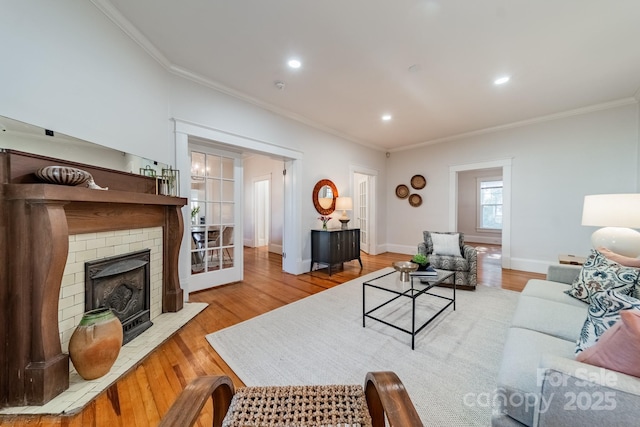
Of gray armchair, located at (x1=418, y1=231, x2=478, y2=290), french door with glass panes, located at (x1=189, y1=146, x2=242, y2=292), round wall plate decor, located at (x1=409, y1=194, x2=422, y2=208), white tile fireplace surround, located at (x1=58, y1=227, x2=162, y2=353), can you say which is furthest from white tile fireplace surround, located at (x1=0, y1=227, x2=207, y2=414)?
round wall plate decor, located at (x1=409, y1=194, x2=422, y2=208)

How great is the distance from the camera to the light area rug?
4.68ft

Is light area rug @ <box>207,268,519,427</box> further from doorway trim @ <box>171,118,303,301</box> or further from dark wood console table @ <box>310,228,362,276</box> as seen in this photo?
dark wood console table @ <box>310,228,362,276</box>

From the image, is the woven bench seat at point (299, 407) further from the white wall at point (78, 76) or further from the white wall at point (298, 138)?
the white wall at point (298, 138)

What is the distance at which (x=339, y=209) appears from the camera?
4688 millimetres

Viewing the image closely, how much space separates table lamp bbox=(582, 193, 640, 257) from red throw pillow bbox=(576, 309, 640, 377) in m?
2.29

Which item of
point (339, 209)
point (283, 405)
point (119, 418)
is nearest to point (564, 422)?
point (283, 405)

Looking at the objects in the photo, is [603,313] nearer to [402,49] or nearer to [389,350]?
[389,350]

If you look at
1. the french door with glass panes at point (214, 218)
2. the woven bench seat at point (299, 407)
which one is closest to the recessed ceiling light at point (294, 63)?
the french door with glass panes at point (214, 218)

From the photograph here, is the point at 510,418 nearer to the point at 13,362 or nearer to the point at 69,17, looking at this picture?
the point at 13,362

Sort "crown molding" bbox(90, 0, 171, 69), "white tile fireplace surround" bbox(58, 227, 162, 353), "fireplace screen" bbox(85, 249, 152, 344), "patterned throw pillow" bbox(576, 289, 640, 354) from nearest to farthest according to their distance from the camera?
"patterned throw pillow" bbox(576, 289, 640, 354) < "white tile fireplace surround" bbox(58, 227, 162, 353) < "fireplace screen" bbox(85, 249, 152, 344) < "crown molding" bbox(90, 0, 171, 69)

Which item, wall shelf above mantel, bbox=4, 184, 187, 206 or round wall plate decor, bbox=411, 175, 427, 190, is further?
round wall plate decor, bbox=411, 175, 427, 190

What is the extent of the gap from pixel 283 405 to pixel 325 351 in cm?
102

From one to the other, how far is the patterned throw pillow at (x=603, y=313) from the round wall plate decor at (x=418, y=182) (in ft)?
15.6

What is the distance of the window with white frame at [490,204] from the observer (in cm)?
764
